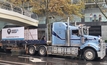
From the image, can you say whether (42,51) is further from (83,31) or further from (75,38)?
(83,31)

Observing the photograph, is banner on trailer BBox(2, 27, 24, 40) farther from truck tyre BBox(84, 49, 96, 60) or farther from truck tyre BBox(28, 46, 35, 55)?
truck tyre BBox(84, 49, 96, 60)

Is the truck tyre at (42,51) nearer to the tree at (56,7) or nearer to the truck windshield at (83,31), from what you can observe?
the truck windshield at (83,31)

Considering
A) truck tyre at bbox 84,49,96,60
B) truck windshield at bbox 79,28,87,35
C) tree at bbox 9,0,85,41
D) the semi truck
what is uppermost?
tree at bbox 9,0,85,41

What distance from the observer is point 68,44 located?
61.3 ft

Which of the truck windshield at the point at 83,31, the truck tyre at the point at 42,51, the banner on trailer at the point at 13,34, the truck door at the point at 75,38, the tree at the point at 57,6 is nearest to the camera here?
the truck windshield at the point at 83,31

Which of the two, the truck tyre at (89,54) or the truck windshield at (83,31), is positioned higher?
the truck windshield at (83,31)

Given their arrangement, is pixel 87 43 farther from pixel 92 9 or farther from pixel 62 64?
pixel 92 9

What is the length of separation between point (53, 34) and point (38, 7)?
8642 millimetres

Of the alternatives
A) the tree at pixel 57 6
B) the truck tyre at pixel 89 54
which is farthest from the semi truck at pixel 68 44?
the tree at pixel 57 6

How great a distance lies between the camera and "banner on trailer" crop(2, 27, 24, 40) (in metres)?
22.7

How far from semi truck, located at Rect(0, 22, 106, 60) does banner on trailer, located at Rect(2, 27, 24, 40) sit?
0.30 m

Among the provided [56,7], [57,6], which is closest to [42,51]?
[56,7]

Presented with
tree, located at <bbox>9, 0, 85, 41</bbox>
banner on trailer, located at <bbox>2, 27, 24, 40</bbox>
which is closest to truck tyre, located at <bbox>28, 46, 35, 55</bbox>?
banner on trailer, located at <bbox>2, 27, 24, 40</bbox>

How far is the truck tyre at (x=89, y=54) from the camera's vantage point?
16987 millimetres
